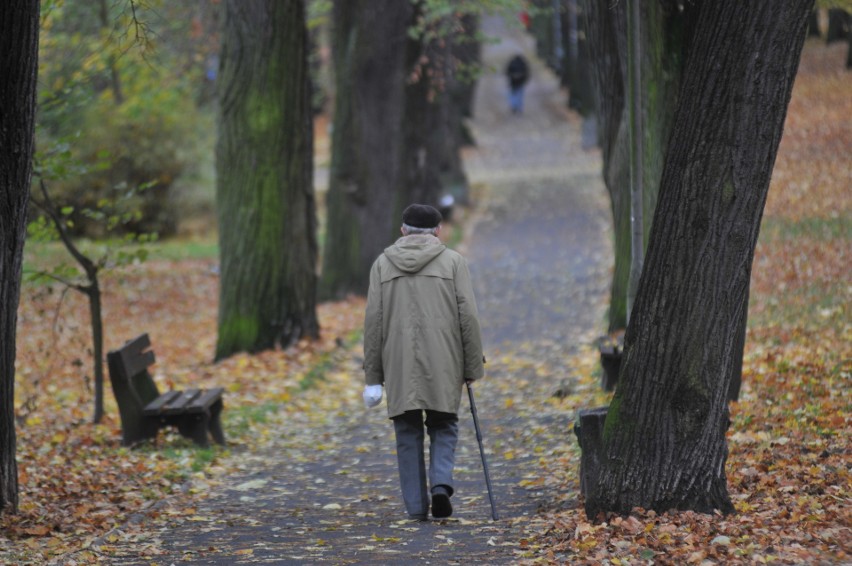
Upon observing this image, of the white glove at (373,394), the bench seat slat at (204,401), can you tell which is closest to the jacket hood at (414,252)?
the white glove at (373,394)

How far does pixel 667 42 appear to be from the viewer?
7809mm

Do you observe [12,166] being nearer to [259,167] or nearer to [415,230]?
[415,230]

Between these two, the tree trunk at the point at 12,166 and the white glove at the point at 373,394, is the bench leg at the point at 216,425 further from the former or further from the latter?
the white glove at the point at 373,394

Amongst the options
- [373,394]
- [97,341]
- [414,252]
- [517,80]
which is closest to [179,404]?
[97,341]

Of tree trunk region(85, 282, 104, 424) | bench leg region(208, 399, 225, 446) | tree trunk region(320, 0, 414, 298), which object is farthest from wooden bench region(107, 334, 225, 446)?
tree trunk region(320, 0, 414, 298)

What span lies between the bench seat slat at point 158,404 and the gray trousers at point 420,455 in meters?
2.84

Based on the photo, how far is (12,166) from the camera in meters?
6.00

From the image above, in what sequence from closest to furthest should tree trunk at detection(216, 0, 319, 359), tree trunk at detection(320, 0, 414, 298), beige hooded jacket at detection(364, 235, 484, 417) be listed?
beige hooded jacket at detection(364, 235, 484, 417) < tree trunk at detection(216, 0, 319, 359) < tree trunk at detection(320, 0, 414, 298)

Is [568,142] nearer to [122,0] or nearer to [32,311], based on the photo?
[32,311]

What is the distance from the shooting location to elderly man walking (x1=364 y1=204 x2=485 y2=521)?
20.7 feet

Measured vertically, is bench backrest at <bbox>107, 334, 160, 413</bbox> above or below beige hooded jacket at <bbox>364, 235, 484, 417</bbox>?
below

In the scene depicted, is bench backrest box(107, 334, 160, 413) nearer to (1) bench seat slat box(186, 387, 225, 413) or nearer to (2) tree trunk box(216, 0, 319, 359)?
(1) bench seat slat box(186, 387, 225, 413)

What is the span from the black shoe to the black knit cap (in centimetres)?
156

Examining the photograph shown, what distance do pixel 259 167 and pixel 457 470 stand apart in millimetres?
5332
